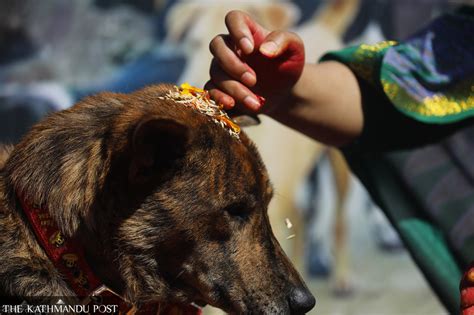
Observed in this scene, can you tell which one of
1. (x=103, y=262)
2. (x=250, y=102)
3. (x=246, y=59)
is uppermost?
(x=246, y=59)

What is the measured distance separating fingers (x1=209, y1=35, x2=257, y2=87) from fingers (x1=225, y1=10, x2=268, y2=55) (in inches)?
1.3

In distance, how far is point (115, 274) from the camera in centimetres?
194

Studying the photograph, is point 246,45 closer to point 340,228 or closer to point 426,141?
point 426,141

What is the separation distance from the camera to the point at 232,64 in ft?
7.10

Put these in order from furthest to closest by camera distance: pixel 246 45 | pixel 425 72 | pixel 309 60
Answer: pixel 309 60 → pixel 425 72 → pixel 246 45

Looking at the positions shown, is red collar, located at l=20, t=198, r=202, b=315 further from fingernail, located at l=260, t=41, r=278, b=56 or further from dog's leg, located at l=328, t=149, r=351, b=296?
dog's leg, located at l=328, t=149, r=351, b=296

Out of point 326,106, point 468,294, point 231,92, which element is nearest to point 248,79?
point 231,92

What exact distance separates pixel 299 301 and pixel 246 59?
75cm

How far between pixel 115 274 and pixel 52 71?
2764mm

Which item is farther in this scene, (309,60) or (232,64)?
(309,60)

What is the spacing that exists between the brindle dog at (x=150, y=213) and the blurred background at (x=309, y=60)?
227cm

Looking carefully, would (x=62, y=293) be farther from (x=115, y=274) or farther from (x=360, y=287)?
(x=360, y=287)

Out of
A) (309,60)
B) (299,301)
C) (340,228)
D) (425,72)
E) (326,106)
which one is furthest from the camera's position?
(340,228)

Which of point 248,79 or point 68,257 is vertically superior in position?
point 248,79
